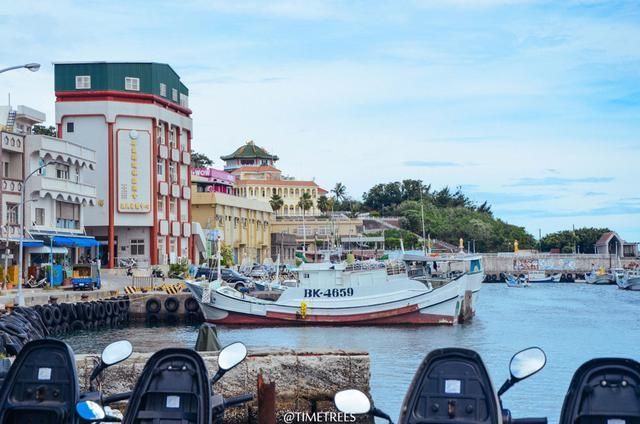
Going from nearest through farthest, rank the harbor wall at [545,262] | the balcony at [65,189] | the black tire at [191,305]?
1. the black tire at [191,305]
2. the balcony at [65,189]
3. the harbor wall at [545,262]

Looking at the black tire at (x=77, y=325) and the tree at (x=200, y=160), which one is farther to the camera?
the tree at (x=200, y=160)

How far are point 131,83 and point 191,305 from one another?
28.5 metres

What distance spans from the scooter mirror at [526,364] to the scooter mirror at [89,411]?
3036 millimetres

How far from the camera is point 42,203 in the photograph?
6244 centimetres

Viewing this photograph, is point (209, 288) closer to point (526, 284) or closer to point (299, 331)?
point (299, 331)

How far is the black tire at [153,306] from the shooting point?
56.0 meters

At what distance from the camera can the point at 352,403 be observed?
7.20 meters

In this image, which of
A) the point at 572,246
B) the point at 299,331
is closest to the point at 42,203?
the point at 299,331

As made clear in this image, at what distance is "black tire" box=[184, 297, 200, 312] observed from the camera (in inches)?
2233

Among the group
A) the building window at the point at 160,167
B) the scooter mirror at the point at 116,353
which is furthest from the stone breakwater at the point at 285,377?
the building window at the point at 160,167

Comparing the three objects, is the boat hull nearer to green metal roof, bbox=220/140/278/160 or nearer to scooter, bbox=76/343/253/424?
scooter, bbox=76/343/253/424

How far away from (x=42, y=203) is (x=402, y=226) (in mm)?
83085

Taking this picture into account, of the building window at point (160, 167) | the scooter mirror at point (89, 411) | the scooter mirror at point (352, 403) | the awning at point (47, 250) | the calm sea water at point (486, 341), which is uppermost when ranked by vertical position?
the building window at point (160, 167)

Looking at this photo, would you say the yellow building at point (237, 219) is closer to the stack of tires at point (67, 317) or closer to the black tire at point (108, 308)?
the stack of tires at point (67, 317)
